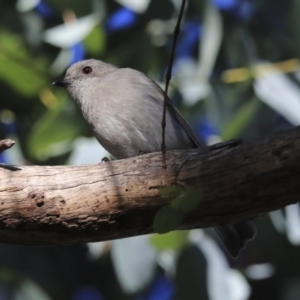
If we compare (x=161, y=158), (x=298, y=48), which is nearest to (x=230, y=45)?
(x=298, y=48)

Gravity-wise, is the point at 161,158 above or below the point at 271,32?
below

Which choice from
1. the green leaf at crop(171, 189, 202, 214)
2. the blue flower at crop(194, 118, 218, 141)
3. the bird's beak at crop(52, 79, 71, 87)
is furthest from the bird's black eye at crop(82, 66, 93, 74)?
the green leaf at crop(171, 189, 202, 214)

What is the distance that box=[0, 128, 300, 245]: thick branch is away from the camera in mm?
3480

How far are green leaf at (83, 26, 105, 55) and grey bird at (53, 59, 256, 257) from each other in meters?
0.34

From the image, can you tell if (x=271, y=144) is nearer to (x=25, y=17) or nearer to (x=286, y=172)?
(x=286, y=172)

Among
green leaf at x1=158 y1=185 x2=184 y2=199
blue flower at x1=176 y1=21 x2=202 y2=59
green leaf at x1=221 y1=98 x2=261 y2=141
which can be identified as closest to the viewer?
green leaf at x1=158 y1=185 x2=184 y2=199

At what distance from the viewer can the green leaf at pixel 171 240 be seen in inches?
195

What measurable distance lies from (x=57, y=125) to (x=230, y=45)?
133 centimetres

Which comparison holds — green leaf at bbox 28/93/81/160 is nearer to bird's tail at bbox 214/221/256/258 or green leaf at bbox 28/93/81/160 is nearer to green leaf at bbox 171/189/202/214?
bird's tail at bbox 214/221/256/258

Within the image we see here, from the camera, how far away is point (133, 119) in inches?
188

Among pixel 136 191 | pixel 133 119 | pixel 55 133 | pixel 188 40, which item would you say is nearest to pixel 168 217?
pixel 136 191

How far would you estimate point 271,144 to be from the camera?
348cm

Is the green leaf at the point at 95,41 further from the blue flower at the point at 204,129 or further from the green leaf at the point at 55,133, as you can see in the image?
the blue flower at the point at 204,129

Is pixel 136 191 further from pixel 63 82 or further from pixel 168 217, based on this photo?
pixel 63 82
